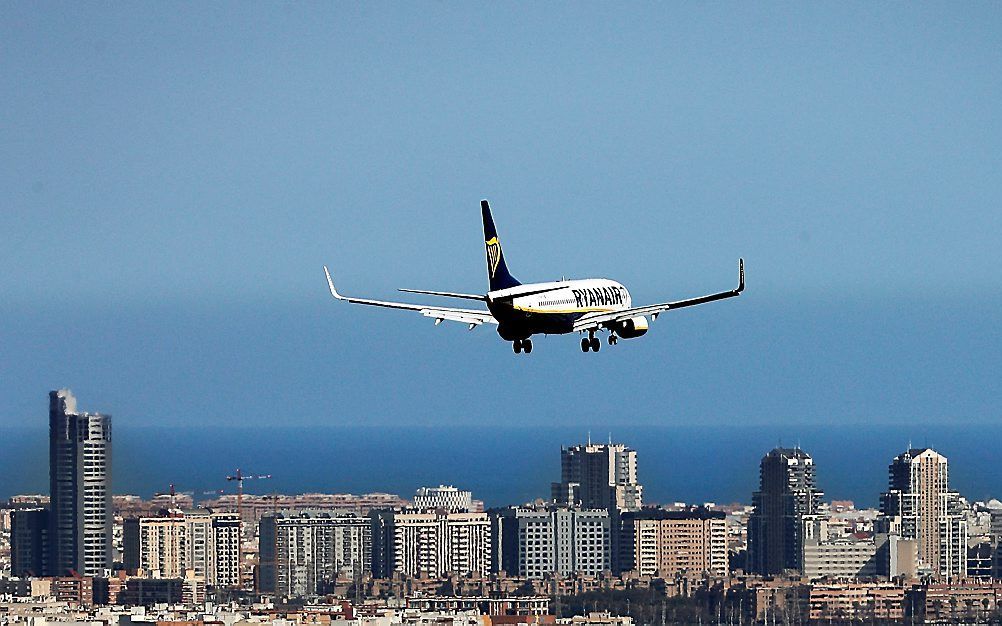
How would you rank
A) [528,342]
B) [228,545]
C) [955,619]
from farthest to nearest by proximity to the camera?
[228,545]
[955,619]
[528,342]

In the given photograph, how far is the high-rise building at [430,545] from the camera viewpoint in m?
165

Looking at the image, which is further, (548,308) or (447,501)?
(447,501)

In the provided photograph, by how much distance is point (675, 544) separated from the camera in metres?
165

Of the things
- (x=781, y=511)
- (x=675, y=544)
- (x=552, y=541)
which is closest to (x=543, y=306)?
(x=675, y=544)

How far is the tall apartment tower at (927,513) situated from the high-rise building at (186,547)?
37041 mm

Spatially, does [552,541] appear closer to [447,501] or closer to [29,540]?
[447,501]

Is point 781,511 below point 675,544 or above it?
above

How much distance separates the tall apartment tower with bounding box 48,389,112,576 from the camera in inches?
6668

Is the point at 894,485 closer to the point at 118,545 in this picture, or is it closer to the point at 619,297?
the point at 118,545

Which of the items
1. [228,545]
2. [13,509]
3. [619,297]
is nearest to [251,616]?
[228,545]


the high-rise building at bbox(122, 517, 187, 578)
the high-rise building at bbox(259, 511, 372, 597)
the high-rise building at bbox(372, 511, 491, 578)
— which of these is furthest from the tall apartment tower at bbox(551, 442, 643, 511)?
the high-rise building at bbox(122, 517, 187, 578)

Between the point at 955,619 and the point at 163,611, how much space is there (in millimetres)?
36614

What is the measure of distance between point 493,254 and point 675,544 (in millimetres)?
117937

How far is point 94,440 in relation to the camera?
175500mm
